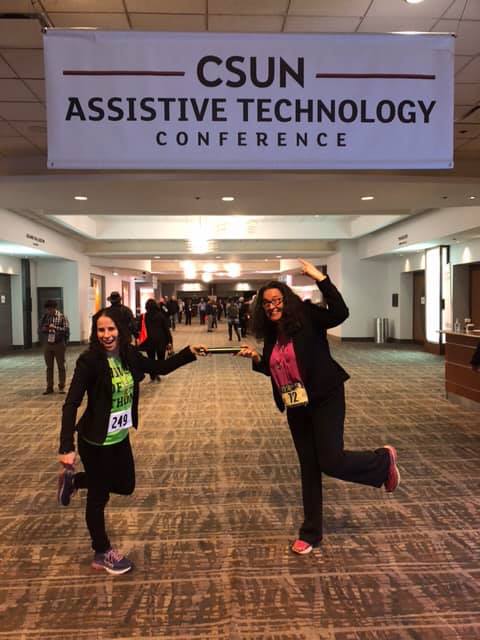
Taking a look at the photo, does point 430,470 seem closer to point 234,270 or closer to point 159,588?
point 159,588

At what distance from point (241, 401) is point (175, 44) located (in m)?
5.70

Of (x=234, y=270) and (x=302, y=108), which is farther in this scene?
(x=234, y=270)

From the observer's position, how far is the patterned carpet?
7.63 feet

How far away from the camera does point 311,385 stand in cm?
274

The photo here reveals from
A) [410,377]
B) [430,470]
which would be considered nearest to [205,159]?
[430,470]

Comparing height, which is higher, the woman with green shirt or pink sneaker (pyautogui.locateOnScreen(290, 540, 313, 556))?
the woman with green shirt

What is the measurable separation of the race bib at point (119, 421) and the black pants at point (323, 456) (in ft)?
3.08

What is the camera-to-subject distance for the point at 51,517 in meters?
3.43

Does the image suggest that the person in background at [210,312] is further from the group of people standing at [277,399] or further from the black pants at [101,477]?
the black pants at [101,477]

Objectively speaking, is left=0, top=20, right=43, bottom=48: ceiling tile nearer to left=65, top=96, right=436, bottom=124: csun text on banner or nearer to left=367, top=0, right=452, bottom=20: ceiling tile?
left=65, top=96, right=436, bottom=124: csun text on banner

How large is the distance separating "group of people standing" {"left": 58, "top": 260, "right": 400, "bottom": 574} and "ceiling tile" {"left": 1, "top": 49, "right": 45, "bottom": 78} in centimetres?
234

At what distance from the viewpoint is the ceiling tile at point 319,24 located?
3373 mm

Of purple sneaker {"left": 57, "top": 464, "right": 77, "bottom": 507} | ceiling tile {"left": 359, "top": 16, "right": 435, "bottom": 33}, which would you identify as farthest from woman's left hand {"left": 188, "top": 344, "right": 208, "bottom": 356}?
ceiling tile {"left": 359, "top": 16, "right": 435, "bottom": 33}

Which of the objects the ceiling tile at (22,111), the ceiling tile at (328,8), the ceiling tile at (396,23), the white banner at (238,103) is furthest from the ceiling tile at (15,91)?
the ceiling tile at (396,23)
